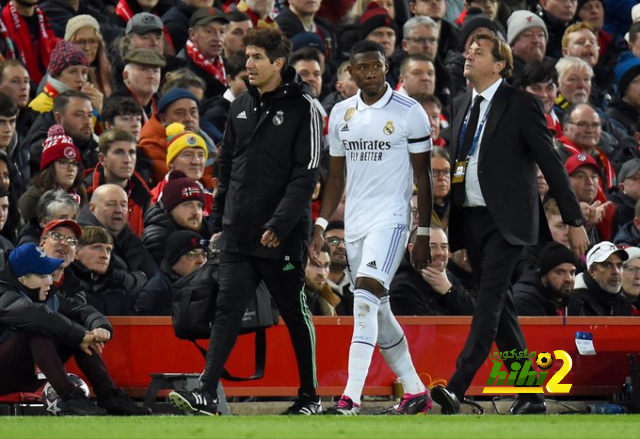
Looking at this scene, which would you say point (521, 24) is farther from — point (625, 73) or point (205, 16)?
point (205, 16)

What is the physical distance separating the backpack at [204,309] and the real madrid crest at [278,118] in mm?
1199

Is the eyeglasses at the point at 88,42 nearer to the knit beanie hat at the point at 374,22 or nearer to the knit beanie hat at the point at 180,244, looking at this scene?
the knit beanie hat at the point at 374,22

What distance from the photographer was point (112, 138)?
1377 cm

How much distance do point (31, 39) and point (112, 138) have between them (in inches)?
126

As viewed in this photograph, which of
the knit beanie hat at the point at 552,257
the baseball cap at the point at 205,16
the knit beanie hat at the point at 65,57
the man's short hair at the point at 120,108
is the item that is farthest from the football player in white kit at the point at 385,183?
the baseball cap at the point at 205,16

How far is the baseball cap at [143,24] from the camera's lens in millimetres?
16312

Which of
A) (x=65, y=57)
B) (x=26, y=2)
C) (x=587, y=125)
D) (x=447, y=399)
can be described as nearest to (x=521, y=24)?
(x=587, y=125)

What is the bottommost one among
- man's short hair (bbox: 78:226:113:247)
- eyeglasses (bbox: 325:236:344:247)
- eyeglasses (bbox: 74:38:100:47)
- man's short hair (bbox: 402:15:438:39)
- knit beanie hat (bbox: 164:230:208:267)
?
eyeglasses (bbox: 325:236:344:247)

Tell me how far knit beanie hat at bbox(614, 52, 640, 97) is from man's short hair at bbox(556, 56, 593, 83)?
872mm

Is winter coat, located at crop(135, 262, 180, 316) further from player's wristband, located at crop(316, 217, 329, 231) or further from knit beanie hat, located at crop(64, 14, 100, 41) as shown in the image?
knit beanie hat, located at crop(64, 14, 100, 41)

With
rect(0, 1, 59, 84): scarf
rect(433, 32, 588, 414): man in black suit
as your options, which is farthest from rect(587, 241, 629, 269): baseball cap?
rect(0, 1, 59, 84): scarf

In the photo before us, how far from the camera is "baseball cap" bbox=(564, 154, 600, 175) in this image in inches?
624

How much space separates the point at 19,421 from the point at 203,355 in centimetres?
230

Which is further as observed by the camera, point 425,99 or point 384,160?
point 425,99
